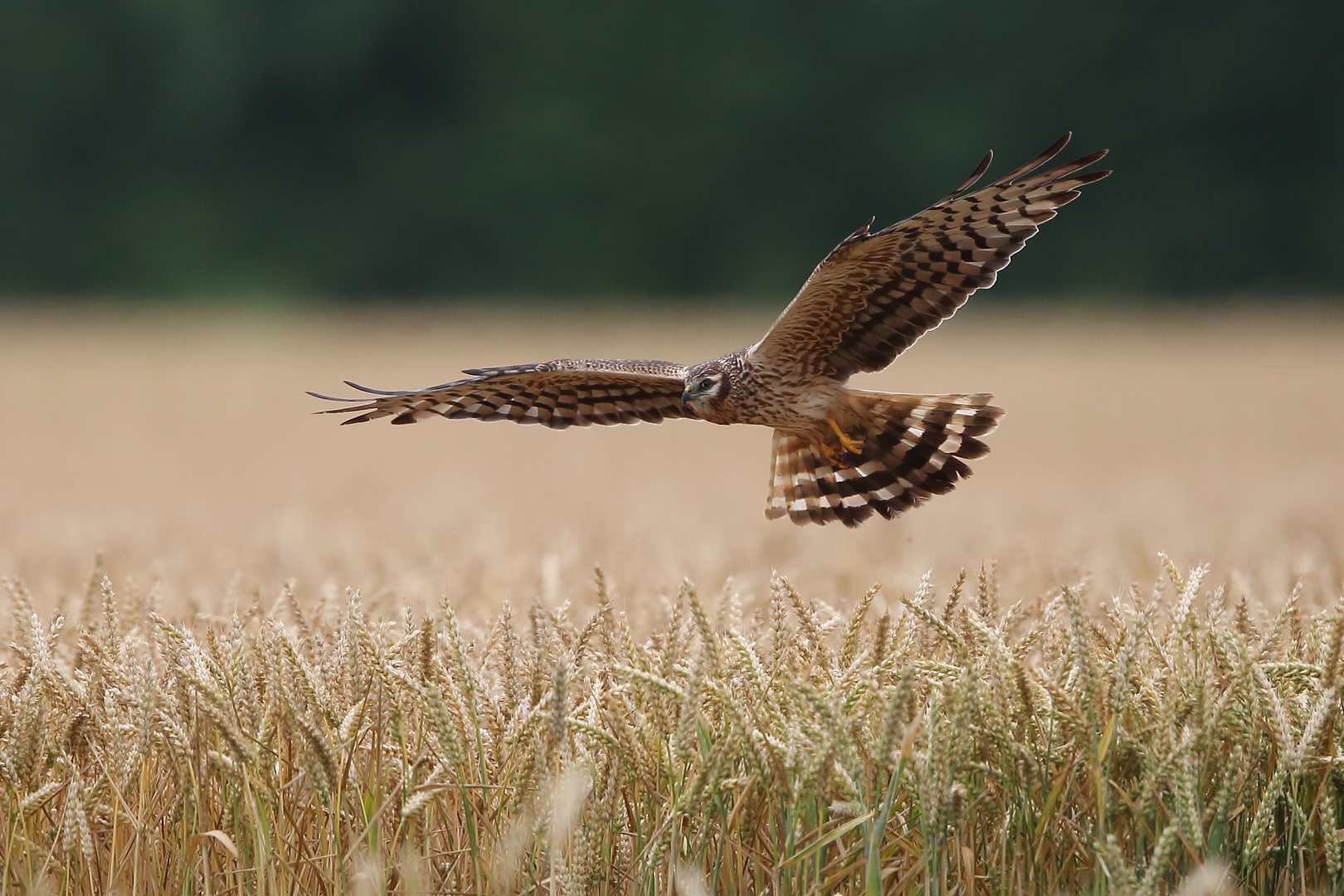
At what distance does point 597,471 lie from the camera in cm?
891

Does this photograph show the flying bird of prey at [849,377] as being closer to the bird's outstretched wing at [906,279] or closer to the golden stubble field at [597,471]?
the bird's outstretched wing at [906,279]

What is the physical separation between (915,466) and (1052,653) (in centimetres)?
112

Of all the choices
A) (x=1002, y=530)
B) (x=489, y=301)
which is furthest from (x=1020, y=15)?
(x=1002, y=530)

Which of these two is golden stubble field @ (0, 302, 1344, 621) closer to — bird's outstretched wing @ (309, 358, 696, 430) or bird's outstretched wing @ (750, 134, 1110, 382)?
bird's outstretched wing @ (309, 358, 696, 430)

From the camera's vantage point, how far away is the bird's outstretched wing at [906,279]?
3.44m

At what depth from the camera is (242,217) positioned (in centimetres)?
2555

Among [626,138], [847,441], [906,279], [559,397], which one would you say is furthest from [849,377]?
[626,138]

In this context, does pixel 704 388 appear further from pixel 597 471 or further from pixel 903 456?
pixel 597 471

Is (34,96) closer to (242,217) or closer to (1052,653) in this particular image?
(242,217)

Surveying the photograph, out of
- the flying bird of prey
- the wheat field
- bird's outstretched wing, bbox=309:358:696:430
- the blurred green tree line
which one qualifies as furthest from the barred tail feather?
the blurred green tree line

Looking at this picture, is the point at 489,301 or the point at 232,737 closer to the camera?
the point at 232,737

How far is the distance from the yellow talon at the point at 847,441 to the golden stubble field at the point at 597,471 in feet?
1.32

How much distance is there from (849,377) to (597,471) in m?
5.21

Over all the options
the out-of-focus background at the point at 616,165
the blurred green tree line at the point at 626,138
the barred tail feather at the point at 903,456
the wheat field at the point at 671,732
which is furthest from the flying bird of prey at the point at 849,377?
the blurred green tree line at the point at 626,138
